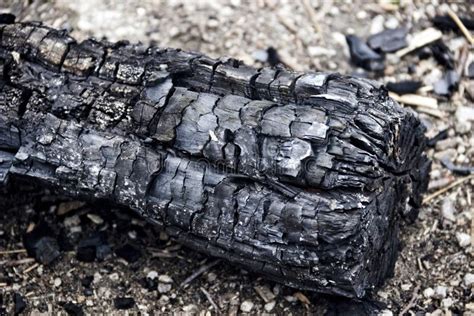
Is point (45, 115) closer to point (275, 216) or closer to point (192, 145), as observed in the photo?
point (192, 145)

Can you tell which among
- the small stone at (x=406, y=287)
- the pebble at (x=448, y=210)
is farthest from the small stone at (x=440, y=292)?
the pebble at (x=448, y=210)

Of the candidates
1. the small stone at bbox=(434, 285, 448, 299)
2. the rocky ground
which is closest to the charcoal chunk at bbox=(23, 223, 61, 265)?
the rocky ground

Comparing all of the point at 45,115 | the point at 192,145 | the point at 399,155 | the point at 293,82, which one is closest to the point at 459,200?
the point at 399,155

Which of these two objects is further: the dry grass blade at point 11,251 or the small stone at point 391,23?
the small stone at point 391,23


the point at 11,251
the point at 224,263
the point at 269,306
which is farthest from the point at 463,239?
the point at 11,251

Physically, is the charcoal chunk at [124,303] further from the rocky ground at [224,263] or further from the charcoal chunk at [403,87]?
the charcoal chunk at [403,87]

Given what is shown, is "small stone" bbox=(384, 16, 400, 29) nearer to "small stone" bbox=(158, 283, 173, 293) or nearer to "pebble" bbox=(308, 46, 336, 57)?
"pebble" bbox=(308, 46, 336, 57)

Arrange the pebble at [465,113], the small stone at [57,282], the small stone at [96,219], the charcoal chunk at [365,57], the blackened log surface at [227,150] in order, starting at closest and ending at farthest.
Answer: the blackened log surface at [227,150]
the small stone at [57,282]
the small stone at [96,219]
the pebble at [465,113]
the charcoal chunk at [365,57]
